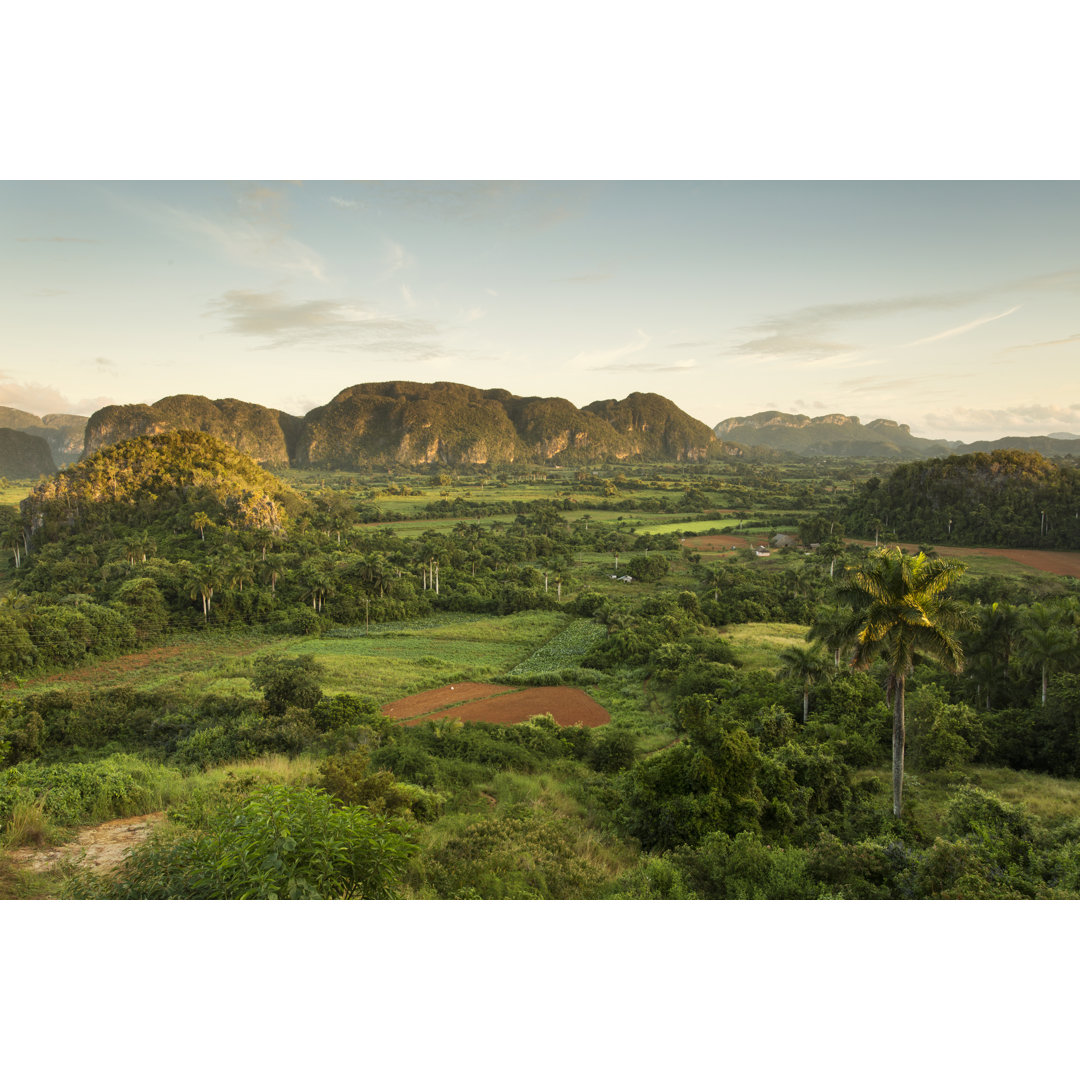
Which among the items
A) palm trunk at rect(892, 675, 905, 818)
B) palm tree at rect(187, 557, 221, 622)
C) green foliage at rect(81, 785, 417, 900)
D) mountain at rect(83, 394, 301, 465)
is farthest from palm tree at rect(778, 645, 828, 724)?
palm tree at rect(187, 557, 221, 622)

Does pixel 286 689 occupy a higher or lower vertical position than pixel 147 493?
lower

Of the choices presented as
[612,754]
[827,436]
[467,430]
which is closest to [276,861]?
[612,754]

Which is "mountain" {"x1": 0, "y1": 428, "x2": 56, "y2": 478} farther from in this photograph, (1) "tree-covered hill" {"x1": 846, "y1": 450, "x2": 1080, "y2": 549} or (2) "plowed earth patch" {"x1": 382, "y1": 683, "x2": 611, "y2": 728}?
(1) "tree-covered hill" {"x1": 846, "y1": 450, "x2": 1080, "y2": 549}

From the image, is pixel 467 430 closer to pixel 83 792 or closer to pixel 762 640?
pixel 762 640

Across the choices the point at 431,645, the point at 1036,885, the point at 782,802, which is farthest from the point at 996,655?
the point at 431,645

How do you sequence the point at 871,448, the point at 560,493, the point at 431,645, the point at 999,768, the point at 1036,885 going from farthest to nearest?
1. the point at 871,448
2. the point at 560,493
3. the point at 431,645
4. the point at 999,768
5. the point at 1036,885

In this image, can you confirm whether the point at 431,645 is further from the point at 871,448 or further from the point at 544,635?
the point at 871,448
